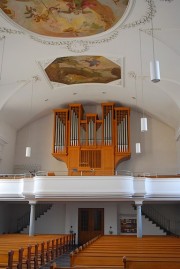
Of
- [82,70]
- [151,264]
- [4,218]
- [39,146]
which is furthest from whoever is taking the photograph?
[39,146]

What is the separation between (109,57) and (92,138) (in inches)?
238

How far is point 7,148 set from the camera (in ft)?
61.4

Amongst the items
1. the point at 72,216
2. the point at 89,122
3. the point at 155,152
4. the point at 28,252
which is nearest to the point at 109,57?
the point at 89,122

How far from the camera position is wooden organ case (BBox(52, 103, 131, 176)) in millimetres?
17953

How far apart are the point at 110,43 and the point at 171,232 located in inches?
461

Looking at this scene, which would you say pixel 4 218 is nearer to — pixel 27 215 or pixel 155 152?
pixel 27 215

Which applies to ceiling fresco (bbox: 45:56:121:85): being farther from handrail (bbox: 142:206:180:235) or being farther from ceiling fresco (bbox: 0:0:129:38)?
handrail (bbox: 142:206:180:235)

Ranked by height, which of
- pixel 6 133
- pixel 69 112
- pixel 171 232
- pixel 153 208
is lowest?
pixel 171 232

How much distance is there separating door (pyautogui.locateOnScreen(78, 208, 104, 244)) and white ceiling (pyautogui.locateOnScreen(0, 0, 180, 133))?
677 centimetres

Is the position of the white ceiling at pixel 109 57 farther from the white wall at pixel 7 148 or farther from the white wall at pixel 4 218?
the white wall at pixel 4 218

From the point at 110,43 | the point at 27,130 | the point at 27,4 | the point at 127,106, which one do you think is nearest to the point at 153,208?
the point at 127,106

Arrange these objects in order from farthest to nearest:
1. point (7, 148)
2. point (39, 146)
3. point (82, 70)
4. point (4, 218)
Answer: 1. point (39, 146)
2. point (7, 148)
3. point (4, 218)
4. point (82, 70)

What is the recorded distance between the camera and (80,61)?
14.1 meters

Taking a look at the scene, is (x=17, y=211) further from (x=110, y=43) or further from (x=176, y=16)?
(x=176, y=16)
